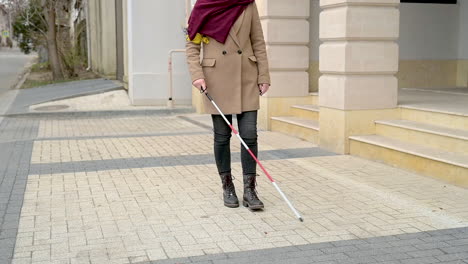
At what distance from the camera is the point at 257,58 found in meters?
5.57

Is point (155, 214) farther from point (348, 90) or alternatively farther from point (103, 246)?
point (348, 90)

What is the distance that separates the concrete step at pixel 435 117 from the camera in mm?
7113

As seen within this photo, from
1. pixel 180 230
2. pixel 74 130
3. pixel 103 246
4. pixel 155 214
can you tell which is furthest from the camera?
pixel 74 130

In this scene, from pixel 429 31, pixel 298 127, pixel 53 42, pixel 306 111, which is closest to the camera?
pixel 298 127

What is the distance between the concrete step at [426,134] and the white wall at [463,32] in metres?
4.82

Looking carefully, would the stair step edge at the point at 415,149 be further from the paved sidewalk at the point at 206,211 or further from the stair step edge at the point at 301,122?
the stair step edge at the point at 301,122

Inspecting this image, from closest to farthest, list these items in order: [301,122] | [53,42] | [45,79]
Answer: [301,122]
[53,42]
[45,79]

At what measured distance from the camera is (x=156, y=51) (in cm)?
1406

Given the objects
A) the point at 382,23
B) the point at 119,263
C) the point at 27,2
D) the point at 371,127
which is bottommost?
the point at 119,263

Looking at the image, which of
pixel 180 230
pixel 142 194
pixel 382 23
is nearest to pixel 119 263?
pixel 180 230

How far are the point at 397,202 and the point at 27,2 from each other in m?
20.4

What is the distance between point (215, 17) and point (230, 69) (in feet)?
1.60

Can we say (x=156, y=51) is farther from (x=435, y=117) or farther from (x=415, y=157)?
(x=415, y=157)

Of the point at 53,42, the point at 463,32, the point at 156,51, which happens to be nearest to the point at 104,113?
the point at 156,51
